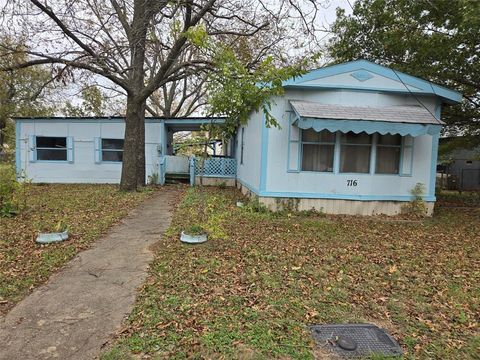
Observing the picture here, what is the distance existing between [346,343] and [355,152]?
634 centimetres

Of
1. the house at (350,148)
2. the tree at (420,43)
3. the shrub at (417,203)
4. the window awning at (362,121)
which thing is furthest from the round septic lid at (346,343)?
the tree at (420,43)

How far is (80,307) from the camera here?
3193 mm

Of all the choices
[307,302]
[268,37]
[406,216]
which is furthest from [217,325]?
[268,37]

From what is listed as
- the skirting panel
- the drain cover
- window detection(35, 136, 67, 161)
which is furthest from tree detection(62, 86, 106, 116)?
the drain cover

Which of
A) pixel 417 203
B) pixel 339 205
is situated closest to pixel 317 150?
pixel 339 205

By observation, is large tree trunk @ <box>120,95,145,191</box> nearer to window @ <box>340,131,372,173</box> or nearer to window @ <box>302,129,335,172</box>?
window @ <box>302,129,335,172</box>

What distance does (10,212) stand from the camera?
22.9ft

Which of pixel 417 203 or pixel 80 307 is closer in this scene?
pixel 80 307

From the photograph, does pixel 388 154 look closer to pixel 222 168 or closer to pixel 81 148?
pixel 222 168

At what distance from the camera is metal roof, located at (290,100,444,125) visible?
7.31 m

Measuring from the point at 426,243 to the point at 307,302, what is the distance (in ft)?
12.3

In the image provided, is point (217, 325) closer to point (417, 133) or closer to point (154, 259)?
point (154, 259)

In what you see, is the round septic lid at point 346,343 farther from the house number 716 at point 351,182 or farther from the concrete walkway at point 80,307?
the house number 716 at point 351,182

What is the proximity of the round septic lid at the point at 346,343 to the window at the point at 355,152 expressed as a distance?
597 centimetres
